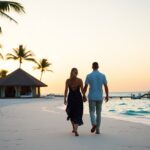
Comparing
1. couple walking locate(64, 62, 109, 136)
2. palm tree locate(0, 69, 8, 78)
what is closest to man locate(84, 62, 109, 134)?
couple walking locate(64, 62, 109, 136)

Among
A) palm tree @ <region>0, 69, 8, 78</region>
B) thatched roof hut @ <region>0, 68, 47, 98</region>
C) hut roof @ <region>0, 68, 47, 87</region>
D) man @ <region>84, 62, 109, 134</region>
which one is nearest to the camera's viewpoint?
Result: man @ <region>84, 62, 109, 134</region>

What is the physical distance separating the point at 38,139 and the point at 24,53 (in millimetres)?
54932

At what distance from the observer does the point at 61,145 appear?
21.7 feet

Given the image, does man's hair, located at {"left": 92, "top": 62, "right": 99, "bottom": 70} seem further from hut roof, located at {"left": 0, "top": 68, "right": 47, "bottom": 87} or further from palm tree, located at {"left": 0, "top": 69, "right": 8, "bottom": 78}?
palm tree, located at {"left": 0, "top": 69, "right": 8, "bottom": 78}

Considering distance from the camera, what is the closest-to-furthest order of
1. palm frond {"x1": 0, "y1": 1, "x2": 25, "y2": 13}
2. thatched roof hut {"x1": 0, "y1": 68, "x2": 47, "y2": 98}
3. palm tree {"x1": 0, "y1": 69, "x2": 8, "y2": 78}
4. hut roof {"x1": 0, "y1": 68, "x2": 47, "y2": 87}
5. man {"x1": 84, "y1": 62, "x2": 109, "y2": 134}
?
man {"x1": 84, "y1": 62, "x2": 109, "y2": 134} → palm frond {"x1": 0, "y1": 1, "x2": 25, "y2": 13} → hut roof {"x1": 0, "y1": 68, "x2": 47, "y2": 87} → thatched roof hut {"x1": 0, "y1": 68, "x2": 47, "y2": 98} → palm tree {"x1": 0, "y1": 69, "x2": 8, "y2": 78}

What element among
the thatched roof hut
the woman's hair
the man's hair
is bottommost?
the woman's hair

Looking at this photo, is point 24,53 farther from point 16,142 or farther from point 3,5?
point 16,142

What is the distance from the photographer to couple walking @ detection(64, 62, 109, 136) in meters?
8.39

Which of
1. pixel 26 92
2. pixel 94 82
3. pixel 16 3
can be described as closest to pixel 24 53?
pixel 26 92

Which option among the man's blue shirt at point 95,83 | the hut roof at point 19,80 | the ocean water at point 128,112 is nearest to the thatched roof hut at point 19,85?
the hut roof at point 19,80

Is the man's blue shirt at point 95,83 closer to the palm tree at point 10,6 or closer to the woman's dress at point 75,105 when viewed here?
the woman's dress at point 75,105

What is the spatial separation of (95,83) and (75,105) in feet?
2.41

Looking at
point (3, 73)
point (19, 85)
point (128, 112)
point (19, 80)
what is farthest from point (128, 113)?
point (3, 73)

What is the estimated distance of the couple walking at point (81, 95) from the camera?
8.39 m
